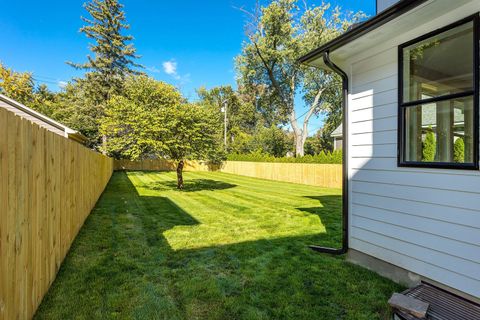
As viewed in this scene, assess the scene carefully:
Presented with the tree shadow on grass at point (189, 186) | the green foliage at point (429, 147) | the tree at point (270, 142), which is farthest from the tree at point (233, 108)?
the green foliage at point (429, 147)

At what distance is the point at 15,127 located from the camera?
1853 mm

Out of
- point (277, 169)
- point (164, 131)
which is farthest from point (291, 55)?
point (164, 131)

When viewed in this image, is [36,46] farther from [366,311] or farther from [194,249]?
[366,311]

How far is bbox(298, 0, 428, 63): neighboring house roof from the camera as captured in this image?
98.1 inches

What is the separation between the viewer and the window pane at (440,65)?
99.2 inches

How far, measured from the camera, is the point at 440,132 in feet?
9.27

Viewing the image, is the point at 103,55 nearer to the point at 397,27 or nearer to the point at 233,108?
the point at 233,108

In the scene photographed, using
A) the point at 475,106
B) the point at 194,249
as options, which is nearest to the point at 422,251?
the point at 475,106

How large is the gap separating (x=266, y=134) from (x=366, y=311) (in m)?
→ 25.3

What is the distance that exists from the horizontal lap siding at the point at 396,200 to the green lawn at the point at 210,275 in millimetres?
499

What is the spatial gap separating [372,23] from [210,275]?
3.41 metres

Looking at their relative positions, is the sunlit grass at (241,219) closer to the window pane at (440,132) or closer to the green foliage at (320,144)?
the window pane at (440,132)

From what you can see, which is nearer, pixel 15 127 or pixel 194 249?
pixel 15 127

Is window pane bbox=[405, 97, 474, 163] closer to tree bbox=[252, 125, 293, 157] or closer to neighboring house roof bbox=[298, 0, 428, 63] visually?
neighboring house roof bbox=[298, 0, 428, 63]
